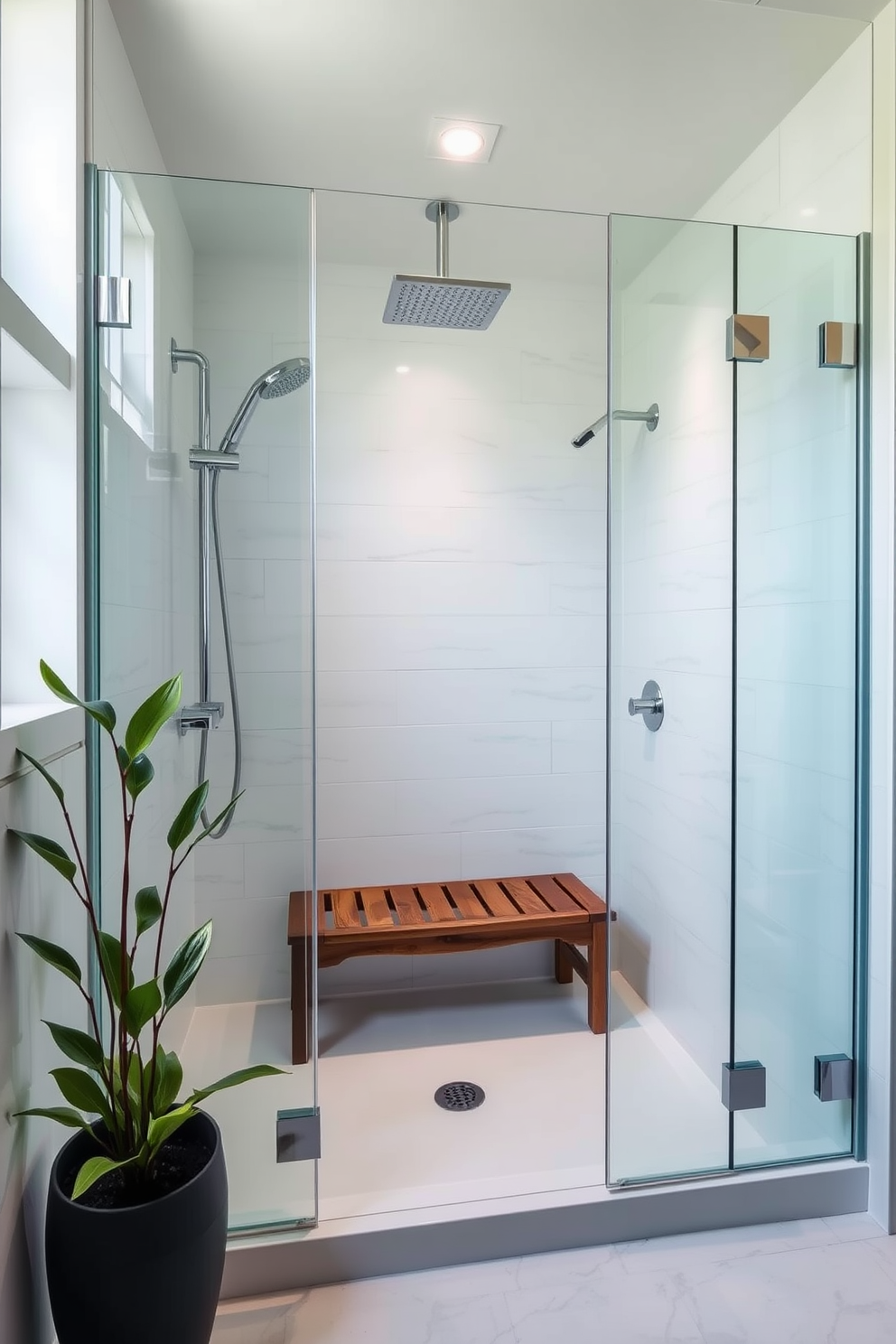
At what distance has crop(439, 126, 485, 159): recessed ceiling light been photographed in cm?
181

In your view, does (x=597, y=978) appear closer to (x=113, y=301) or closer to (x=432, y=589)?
(x=432, y=589)

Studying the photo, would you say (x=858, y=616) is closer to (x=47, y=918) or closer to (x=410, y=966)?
(x=47, y=918)

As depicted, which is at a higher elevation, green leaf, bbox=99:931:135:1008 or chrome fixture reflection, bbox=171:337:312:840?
chrome fixture reflection, bbox=171:337:312:840

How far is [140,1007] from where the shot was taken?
1110mm

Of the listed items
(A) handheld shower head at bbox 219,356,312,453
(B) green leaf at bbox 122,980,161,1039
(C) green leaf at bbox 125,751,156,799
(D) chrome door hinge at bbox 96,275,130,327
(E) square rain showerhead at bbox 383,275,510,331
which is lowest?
(B) green leaf at bbox 122,980,161,1039

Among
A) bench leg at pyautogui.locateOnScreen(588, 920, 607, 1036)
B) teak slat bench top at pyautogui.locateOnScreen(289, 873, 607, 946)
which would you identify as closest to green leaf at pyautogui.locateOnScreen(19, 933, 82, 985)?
teak slat bench top at pyautogui.locateOnScreen(289, 873, 607, 946)

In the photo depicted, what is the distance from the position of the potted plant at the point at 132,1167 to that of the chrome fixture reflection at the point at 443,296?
1230mm

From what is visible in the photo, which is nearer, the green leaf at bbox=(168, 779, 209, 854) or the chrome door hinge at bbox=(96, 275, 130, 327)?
the green leaf at bbox=(168, 779, 209, 854)

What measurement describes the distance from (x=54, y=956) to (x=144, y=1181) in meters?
0.35

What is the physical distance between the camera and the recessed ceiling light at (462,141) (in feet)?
5.95

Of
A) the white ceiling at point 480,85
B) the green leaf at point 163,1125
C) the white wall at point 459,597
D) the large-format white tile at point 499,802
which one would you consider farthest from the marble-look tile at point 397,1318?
the white ceiling at point 480,85

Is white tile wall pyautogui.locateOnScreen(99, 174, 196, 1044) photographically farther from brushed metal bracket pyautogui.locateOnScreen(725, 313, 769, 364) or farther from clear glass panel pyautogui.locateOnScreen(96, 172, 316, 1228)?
brushed metal bracket pyautogui.locateOnScreen(725, 313, 769, 364)

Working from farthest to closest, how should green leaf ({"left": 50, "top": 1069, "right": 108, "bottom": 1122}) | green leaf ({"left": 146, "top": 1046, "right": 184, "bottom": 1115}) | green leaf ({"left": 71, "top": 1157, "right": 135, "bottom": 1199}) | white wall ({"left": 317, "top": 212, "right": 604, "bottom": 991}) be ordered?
white wall ({"left": 317, "top": 212, "right": 604, "bottom": 991})
green leaf ({"left": 146, "top": 1046, "right": 184, "bottom": 1115})
green leaf ({"left": 50, "top": 1069, "right": 108, "bottom": 1122})
green leaf ({"left": 71, "top": 1157, "right": 135, "bottom": 1199})

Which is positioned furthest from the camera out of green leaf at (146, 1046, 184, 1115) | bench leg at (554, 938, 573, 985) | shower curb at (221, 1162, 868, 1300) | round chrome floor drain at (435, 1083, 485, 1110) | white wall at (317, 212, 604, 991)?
bench leg at (554, 938, 573, 985)
